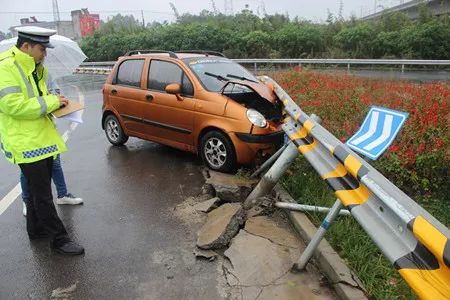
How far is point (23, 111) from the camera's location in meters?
3.84

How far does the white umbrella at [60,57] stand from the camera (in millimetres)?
5133

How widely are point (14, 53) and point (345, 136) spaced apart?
426 cm

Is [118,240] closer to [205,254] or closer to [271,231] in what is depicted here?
[205,254]

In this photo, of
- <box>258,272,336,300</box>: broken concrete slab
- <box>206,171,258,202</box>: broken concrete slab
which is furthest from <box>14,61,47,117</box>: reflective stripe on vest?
<box>258,272,336,300</box>: broken concrete slab

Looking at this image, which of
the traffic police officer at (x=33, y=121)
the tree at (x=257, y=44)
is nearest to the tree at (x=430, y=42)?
the tree at (x=257, y=44)

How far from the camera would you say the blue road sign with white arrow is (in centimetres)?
311

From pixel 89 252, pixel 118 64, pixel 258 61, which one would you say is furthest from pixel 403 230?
pixel 258 61

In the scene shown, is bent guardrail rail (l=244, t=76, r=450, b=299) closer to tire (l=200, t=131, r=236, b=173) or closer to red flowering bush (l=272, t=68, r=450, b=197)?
red flowering bush (l=272, t=68, r=450, b=197)

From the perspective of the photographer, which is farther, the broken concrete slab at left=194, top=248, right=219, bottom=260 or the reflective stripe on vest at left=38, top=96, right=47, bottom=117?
the broken concrete slab at left=194, top=248, right=219, bottom=260

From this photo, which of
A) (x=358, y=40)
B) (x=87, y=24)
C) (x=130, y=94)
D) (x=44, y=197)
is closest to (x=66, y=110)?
(x=44, y=197)

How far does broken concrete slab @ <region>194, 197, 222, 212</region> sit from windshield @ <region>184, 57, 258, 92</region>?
80.1 inches

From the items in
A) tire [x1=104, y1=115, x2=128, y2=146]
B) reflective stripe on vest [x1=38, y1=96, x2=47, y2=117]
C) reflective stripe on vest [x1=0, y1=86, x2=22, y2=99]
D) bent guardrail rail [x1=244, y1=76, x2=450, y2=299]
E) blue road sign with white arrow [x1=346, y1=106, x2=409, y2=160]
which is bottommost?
tire [x1=104, y1=115, x2=128, y2=146]

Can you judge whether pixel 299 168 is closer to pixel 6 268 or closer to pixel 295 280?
pixel 295 280

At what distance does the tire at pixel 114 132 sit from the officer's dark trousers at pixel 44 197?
3929 millimetres
